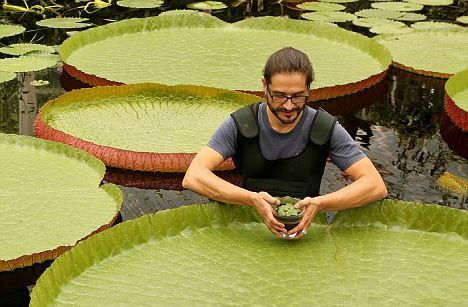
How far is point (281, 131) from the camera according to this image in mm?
2918

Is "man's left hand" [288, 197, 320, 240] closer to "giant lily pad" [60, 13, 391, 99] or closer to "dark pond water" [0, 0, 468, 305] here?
"dark pond water" [0, 0, 468, 305]

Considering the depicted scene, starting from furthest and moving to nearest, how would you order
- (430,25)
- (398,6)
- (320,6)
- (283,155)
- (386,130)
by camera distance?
(398,6) → (320,6) → (430,25) → (386,130) → (283,155)

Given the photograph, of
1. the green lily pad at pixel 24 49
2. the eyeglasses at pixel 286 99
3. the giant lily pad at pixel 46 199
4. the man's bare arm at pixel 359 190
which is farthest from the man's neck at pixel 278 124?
the green lily pad at pixel 24 49

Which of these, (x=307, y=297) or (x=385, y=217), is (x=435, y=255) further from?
(x=307, y=297)

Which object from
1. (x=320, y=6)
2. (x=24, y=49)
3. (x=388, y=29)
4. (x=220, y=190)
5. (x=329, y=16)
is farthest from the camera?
(x=320, y=6)

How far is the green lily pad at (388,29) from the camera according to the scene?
6.64 m

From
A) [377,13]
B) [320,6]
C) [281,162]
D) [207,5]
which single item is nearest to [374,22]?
[377,13]

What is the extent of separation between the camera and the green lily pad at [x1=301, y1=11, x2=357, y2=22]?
700 cm

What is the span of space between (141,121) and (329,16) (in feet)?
10.6

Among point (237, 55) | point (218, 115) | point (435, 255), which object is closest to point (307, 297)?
point (435, 255)

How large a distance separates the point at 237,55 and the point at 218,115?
4.01 feet

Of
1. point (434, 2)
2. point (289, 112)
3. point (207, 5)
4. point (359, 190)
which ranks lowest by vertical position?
point (207, 5)

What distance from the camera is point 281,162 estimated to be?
2.99m

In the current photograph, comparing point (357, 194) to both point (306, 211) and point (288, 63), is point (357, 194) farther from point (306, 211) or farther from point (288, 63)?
point (288, 63)
